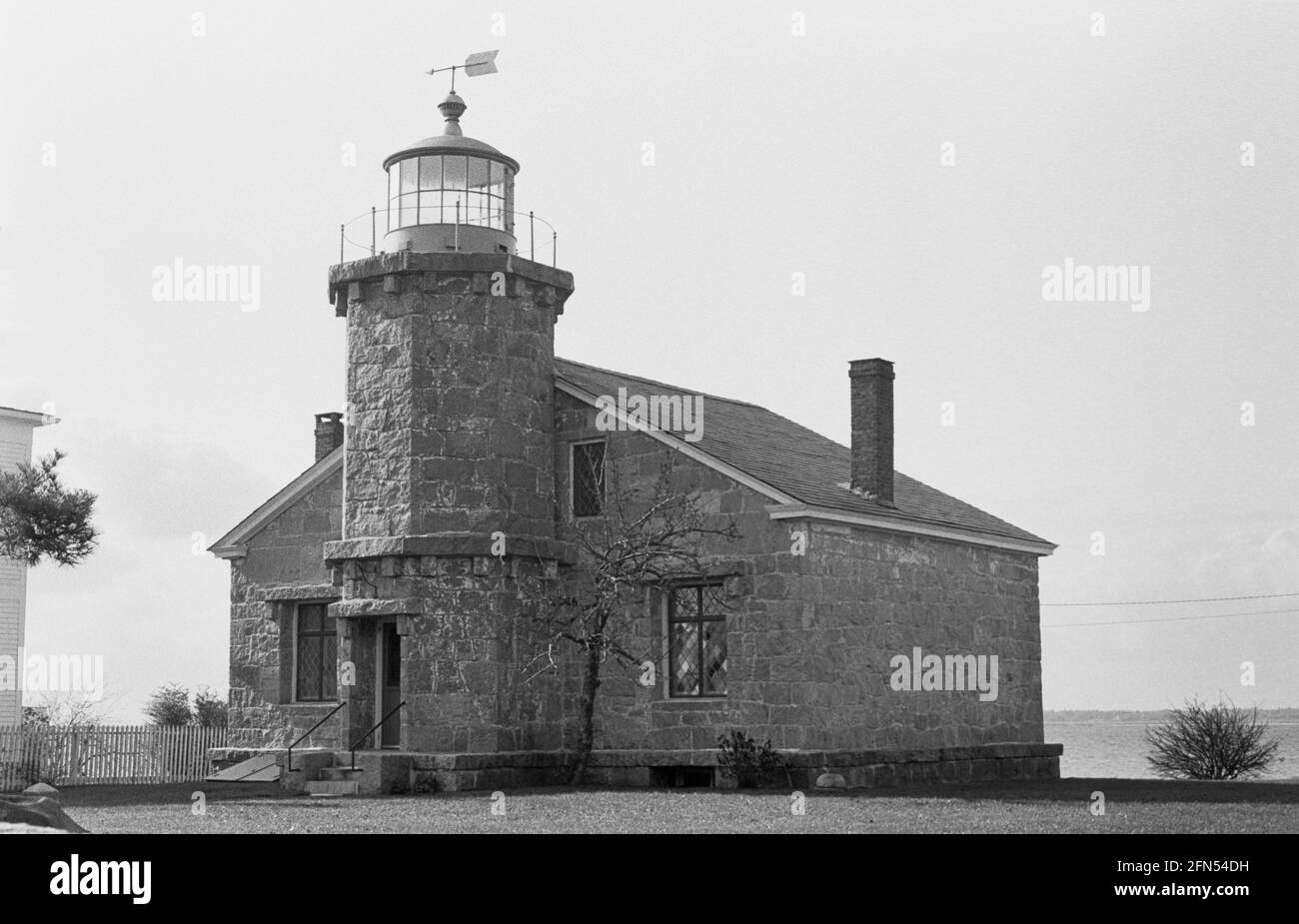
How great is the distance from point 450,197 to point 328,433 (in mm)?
6426

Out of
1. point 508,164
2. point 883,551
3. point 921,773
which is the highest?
point 508,164

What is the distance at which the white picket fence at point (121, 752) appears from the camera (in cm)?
2769

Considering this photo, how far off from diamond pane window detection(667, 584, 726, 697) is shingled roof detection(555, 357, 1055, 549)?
1.95m

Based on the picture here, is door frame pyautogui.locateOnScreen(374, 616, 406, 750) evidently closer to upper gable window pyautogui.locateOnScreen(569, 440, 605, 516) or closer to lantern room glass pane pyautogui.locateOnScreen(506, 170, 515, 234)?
upper gable window pyautogui.locateOnScreen(569, 440, 605, 516)

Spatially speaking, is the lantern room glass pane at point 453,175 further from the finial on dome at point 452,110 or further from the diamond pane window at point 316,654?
the diamond pane window at point 316,654

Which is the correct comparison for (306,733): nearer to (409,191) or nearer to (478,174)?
(409,191)

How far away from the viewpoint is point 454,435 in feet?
79.1

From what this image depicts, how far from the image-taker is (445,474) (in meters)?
24.0

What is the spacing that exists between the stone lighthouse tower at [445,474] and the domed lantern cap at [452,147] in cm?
3

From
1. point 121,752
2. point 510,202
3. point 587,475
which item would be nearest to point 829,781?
point 587,475
